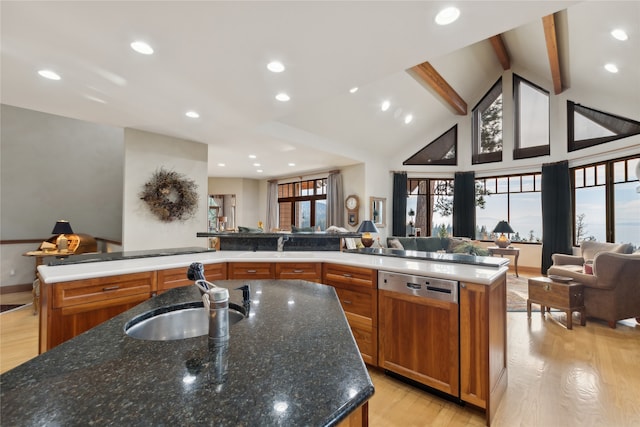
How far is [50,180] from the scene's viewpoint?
5.29 metres

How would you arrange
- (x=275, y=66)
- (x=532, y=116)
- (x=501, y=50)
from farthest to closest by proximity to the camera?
(x=532, y=116) → (x=501, y=50) → (x=275, y=66)

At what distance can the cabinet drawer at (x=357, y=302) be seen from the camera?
225 centimetres

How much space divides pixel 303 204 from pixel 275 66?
21.4ft

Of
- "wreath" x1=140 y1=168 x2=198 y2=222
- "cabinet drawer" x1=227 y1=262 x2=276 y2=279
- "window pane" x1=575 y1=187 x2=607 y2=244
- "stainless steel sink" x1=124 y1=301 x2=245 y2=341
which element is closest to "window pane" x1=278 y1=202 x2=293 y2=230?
"wreath" x1=140 y1=168 x2=198 y2=222

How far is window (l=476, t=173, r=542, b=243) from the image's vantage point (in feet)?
22.6

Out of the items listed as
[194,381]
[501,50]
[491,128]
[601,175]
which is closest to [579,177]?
[601,175]

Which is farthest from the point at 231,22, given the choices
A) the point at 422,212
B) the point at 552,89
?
the point at 552,89

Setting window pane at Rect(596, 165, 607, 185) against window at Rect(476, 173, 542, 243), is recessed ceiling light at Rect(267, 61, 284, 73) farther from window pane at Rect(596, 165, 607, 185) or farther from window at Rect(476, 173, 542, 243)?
window at Rect(476, 173, 542, 243)

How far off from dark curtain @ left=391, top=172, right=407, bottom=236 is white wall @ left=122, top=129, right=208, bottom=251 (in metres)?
4.82

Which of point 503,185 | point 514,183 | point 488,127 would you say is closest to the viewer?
point 514,183

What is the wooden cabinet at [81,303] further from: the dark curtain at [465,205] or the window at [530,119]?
the window at [530,119]

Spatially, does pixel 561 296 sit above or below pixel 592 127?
below

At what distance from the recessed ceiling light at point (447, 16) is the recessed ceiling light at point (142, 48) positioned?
2.15 m

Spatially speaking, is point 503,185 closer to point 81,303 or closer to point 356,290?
point 356,290
